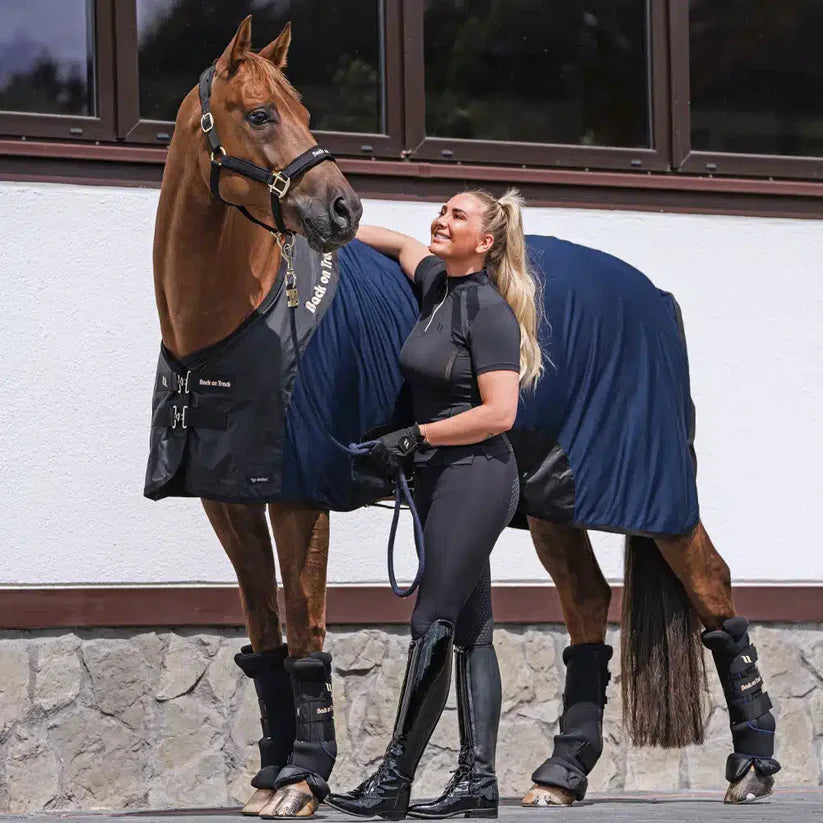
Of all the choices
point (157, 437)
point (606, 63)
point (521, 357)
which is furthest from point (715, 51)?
point (157, 437)

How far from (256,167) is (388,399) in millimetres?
835

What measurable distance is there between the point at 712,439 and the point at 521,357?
232 centimetres

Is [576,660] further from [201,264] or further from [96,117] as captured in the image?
[96,117]

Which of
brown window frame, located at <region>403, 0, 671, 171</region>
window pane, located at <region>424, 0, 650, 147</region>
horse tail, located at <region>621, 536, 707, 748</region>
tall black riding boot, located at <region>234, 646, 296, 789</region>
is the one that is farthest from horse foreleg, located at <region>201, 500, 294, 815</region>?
window pane, located at <region>424, 0, 650, 147</region>

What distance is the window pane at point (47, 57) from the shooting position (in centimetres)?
666

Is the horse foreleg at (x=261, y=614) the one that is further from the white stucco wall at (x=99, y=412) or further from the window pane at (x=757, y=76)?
the window pane at (x=757, y=76)

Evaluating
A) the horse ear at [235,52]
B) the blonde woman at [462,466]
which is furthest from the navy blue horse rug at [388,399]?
the horse ear at [235,52]

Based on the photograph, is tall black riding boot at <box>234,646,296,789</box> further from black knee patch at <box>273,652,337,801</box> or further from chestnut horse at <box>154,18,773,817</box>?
black knee patch at <box>273,652,337,801</box>

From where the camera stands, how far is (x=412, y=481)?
213 inches

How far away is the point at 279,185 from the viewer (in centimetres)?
494

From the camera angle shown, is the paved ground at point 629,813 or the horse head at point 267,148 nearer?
the horse head at point 267,148

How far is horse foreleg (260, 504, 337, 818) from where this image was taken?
511cm

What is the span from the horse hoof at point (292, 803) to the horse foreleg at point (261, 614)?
254 millimetres

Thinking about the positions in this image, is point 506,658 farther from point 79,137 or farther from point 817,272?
point 79,137
